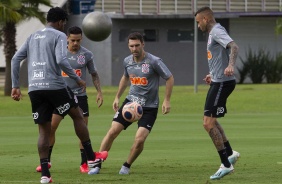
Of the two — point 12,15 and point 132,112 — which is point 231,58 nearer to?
point 132,112

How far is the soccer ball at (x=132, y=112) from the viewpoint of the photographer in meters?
15.0

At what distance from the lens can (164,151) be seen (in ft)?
63.2

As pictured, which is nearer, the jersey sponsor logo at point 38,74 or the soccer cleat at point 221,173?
the jersey sponsor logo at point 38,74

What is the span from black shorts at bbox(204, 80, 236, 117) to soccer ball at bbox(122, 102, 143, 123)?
1.17 meters

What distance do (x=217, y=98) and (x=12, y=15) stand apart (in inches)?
1306

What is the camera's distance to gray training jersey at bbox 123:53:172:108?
1516 cm

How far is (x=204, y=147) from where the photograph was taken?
66.1 ft

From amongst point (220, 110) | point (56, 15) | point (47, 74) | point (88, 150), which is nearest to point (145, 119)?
point (88, 150)

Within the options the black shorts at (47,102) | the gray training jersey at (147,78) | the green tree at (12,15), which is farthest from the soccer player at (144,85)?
the green tree at (12,15)

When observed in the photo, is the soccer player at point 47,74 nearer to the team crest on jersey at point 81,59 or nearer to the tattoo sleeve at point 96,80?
the team crest on jersey at point 81,59

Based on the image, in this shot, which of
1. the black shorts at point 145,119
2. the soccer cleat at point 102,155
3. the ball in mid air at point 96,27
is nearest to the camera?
the soccer cleat at point 102,155

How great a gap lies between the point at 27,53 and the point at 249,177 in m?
3.48

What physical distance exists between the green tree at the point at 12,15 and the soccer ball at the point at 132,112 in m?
31.9

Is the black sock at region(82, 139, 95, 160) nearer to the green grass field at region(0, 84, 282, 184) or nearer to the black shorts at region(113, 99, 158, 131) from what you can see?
the green grass field at region(0, 84, 282, 184)
